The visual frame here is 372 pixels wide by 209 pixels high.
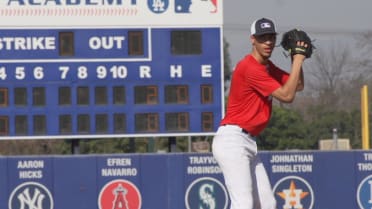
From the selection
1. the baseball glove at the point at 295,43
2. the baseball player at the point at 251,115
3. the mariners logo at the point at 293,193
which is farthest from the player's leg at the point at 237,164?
the mariners logo at the point at 293,193

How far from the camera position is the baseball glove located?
6.26 meters

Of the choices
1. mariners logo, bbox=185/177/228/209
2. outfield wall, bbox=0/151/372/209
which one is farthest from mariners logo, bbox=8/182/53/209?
mariners logo, bbox=185/177/228/209

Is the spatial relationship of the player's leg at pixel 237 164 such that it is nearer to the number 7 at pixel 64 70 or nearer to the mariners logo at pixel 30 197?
the mariners logo at pixel 30 197

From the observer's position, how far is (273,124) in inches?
1373

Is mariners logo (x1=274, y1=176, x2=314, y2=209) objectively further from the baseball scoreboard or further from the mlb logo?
the mlb logo

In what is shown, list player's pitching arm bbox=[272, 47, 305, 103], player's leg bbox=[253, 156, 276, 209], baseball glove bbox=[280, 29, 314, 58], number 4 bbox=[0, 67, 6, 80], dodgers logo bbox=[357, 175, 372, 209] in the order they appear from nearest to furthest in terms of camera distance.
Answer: player's pitching arm bbox=[272, 47, 305, 103] < baseball glove bbox=[280, 29, 314, 58] < player's leg bbox=[253, 156, 276, 209] < dodgers logo bbox=[357, 175, 372, 209] < number 4 bbox=[0, 67, 6, 80]

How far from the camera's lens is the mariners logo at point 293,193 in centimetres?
1270

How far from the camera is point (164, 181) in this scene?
13.1 meters

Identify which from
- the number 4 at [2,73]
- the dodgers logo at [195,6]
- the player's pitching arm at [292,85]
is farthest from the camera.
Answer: the dodgers logo at [195,6]

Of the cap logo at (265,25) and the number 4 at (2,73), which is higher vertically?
the cap logo at (265,25)

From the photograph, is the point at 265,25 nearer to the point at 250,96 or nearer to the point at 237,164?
the point at 250,96

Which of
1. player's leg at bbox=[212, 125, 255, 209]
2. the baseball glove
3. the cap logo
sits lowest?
player's leg at bbox=[212, 125, 255, 209]

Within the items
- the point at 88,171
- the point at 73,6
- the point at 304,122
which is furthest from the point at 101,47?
A: the point at 304,122

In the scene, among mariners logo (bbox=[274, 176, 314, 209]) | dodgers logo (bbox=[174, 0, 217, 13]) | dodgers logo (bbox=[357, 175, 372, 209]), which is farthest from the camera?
dodgers logo (bbox=[174, 0, 217, 13])
